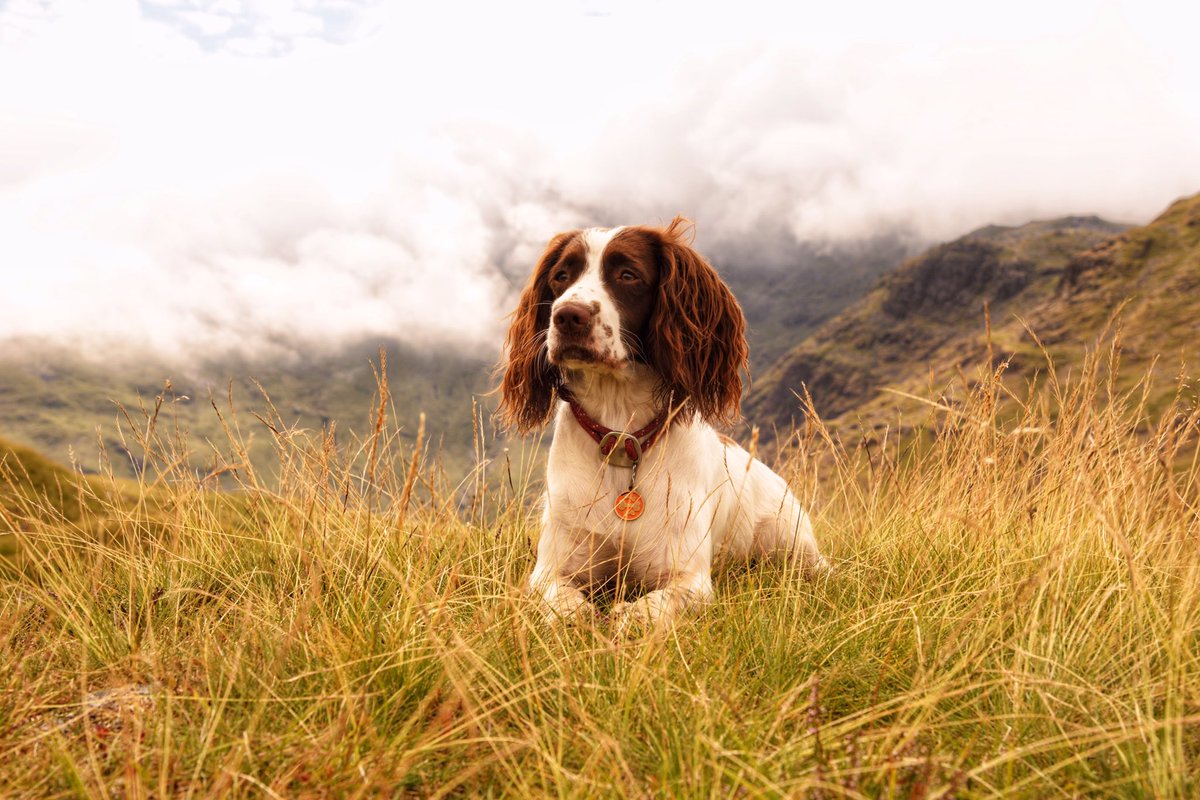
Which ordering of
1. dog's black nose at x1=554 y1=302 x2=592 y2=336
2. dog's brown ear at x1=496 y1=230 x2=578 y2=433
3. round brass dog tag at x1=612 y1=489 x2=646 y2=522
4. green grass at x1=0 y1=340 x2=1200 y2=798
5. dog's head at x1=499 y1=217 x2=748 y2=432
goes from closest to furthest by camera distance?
1. green grass at x1=0 y1=340 x2=1200 y2=798
2. dog's black nose at x1=554 y1=302 x2=592 y2=336
3. round brass dog tag at x1=612 y1=489 x2=646 y2=522
4. dog's head at x1=499 y1=217 x2=748 y2=432
5. dog's brown ear at x1=496 y1=230 x2=578 y2=433

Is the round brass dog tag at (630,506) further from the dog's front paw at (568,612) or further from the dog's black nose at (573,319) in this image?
the dog's black nose at (573,319)

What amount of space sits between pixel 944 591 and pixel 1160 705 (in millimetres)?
1095

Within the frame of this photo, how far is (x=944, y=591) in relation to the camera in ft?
10.2

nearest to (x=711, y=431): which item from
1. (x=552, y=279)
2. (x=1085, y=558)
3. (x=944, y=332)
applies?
(x=552, y=279)

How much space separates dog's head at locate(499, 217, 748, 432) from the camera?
3604mm

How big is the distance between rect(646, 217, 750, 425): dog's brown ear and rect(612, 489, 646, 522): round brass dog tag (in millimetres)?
552

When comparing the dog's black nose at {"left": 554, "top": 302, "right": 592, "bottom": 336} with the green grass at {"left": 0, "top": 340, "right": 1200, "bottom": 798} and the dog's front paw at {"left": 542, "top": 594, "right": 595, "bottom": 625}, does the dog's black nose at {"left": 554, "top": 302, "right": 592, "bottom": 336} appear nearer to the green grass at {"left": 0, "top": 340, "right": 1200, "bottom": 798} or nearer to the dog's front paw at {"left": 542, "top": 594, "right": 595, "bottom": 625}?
the green grass at {"left": 0, "top": 340, "right": 1200, "bottom": 798}

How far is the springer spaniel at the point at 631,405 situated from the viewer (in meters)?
3.39

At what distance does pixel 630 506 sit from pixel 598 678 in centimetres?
139

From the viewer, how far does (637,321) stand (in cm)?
375

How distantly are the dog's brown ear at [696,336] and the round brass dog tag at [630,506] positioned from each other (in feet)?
1.81

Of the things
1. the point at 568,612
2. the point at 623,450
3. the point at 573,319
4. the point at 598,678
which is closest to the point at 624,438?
the point at 623,450

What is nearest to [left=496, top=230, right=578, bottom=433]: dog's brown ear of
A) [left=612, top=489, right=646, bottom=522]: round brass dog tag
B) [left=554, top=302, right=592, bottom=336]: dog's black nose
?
[left=554, top=302, right=592, bottom=336]: dog's black nose

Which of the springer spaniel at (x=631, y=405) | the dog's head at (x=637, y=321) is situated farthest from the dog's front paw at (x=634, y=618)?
the dog's head at (x=637, y=321)
